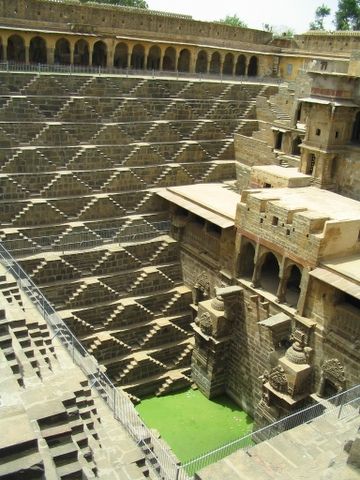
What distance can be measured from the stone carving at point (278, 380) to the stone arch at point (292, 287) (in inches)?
81.2

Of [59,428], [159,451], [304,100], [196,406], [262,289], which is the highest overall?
[304,100]

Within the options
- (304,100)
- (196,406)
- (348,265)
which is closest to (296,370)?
(348,265)

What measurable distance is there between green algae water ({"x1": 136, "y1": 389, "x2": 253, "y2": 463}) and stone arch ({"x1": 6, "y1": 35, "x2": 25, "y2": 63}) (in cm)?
1650

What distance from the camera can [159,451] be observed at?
10336mm

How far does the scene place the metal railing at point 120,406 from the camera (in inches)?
383

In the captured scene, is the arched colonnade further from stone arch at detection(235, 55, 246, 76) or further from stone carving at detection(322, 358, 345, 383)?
stone carving at detection(322, 358, 345, 383)

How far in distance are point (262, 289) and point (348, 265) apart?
3.06m

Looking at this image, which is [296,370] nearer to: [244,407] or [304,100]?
[244,407]

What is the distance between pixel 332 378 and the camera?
13.1m

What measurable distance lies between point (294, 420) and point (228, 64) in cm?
2225

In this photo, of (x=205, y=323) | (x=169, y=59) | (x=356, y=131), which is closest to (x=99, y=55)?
(x=169, y=59)

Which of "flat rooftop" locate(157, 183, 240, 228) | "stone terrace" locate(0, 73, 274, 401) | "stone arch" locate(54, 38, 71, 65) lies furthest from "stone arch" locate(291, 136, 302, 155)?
"stone arch" locate(54, 38, 71, 65)

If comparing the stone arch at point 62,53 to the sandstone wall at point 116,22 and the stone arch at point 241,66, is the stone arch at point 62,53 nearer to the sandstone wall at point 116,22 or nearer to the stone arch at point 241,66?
the sandstone wall at point 116,22

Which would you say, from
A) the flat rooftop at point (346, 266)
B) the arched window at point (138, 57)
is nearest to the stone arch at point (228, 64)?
the arched window at point (138, 57)
